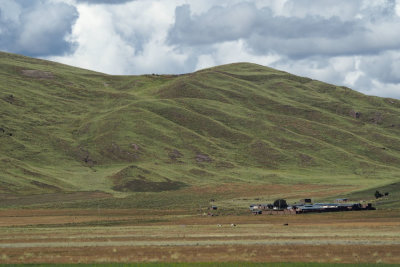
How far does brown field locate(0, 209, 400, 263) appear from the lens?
213 ft

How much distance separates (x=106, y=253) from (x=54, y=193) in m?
133

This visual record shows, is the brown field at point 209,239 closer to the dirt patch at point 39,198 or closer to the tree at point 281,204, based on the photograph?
the tree at point 281,204

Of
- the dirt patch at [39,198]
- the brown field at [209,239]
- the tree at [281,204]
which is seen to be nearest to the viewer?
the brown field at [209,239]

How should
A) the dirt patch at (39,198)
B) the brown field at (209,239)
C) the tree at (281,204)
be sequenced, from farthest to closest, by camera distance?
the dirt patch at (39,198) → the tree at (281,204) → the brown field at (209,239)

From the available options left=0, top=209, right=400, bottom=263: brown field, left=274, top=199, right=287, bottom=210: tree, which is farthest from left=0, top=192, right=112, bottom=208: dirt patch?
left=274, top=199, right=287, bottom=210: tree

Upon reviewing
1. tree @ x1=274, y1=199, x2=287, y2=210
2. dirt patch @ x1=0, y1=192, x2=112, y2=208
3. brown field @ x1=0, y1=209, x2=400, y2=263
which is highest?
dirt patch @ x1=0, y1=192, x2=112, y2=208

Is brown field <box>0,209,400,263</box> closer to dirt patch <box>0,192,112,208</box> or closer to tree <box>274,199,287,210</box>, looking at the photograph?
tree <box>274,199,287,210</box>

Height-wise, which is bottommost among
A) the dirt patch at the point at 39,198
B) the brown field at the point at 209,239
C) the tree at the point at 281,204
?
the brown field at the point at 209,239

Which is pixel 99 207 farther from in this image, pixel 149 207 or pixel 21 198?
pixel 21 198

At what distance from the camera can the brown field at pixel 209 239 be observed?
64.8 meters

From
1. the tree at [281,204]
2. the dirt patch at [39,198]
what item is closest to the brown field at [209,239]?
the tree at [281,204]

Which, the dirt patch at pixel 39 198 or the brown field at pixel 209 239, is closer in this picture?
the brown field at pixel 209 239

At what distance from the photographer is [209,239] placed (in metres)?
84.0

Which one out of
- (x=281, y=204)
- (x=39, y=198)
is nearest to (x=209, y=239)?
(x=281, y=204)
